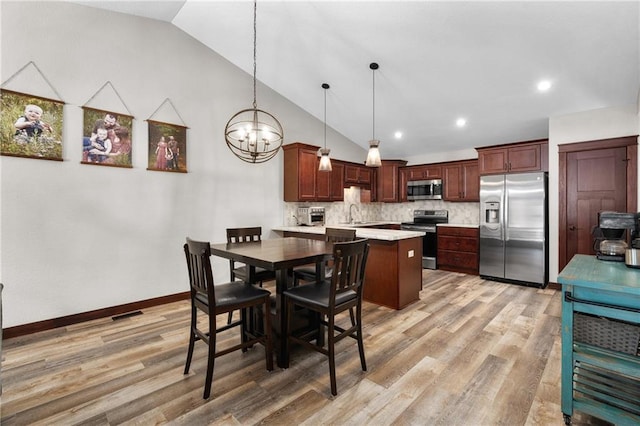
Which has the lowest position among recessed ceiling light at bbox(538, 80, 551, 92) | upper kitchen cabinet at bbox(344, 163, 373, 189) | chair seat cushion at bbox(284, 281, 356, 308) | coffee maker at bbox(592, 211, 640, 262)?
chair seat cushion at bbox(284, 281, 356, 308)

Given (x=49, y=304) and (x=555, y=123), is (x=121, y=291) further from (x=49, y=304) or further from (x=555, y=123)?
(x=555, y=123)

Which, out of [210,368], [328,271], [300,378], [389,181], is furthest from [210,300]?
[389,181]

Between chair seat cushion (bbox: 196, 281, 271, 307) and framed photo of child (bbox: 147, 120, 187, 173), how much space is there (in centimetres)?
217

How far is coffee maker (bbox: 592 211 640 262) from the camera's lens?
191 centimetres

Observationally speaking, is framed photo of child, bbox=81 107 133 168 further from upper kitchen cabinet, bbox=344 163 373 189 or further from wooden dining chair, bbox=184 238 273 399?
upper kitchen cabinet, bbox=344 163 373 189

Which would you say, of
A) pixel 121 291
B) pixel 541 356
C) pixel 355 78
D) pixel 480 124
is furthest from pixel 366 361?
pixel 480 124

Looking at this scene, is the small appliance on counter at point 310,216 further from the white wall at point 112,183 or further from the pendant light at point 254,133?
the pendant light at point 254,133

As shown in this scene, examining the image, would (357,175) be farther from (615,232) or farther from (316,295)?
(615,232)

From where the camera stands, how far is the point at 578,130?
13.5ft

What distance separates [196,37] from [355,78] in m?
2.27

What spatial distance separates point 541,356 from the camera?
96.3 inches

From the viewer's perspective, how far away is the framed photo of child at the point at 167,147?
3.66m

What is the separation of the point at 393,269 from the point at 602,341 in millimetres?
2012

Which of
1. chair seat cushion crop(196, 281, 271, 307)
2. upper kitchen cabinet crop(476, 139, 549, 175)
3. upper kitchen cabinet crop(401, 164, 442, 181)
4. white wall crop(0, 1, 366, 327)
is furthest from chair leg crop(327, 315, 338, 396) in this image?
upper kitchen cabinet crop(401, 164, 442, 181)
